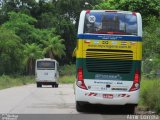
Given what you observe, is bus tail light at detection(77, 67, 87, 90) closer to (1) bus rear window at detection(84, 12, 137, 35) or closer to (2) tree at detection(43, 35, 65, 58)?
(1) bus rear window at detection(84, 12, 137, 35)

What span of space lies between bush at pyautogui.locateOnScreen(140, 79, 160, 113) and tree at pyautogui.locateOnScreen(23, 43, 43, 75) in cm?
6093

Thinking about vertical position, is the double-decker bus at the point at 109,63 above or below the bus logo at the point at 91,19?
below

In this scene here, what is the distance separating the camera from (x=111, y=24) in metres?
18.4

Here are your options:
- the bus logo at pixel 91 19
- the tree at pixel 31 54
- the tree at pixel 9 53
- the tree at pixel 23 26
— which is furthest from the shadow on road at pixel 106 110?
the tree at pixel 23 26

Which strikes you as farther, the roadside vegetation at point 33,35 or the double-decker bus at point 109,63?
the roadside vegetation at point 33,35

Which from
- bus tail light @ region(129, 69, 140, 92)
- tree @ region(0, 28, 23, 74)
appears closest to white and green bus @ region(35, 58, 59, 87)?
tree @ region(0, 28, 23, 74)

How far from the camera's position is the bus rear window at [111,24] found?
1833cm

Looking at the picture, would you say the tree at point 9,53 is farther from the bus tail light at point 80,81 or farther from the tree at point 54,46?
the bus tail light at point 80,81

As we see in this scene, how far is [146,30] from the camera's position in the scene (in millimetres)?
24922

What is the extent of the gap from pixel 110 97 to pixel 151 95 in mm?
1686

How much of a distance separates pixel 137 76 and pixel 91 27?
252 centimetres

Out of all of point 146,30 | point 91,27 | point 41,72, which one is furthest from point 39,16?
point 91,27

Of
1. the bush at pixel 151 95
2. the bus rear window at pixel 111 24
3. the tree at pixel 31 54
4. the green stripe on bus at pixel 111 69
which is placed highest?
the bus rear window at pixel 111 24

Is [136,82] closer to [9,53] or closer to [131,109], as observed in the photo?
[131,109]
